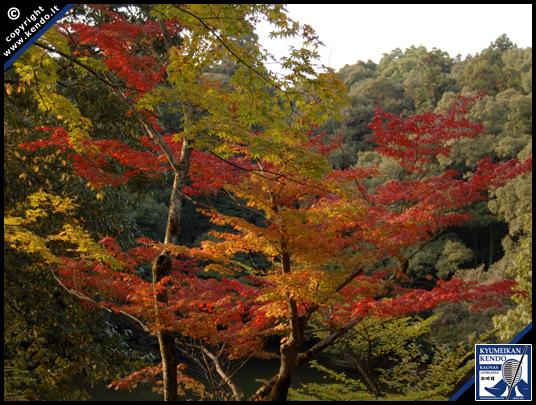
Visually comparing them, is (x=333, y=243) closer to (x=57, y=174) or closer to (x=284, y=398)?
(x=284, y=398)

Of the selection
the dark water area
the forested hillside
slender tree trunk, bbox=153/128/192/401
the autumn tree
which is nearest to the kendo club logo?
the forested hillside

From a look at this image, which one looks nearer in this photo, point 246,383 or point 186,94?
point 186,94

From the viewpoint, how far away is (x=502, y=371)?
379cm

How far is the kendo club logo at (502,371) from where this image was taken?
3.71m

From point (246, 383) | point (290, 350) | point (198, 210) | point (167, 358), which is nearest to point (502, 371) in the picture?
point (290, 350)

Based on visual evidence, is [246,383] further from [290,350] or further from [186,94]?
[186,94]

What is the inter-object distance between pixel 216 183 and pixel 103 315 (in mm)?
2453

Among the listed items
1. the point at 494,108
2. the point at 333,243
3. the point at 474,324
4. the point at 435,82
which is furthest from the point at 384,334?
the point at 435,82

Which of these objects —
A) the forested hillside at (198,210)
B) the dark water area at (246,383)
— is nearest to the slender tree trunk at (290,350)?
the forested hillside at (198,210)

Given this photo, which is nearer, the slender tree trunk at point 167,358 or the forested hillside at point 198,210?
the forested hillside at point 198,210

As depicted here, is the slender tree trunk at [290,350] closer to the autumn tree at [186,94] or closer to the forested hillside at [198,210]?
the forested hillside at [198,210]

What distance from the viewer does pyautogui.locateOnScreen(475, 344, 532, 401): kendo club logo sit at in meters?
3.71

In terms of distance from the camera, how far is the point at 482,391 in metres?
3.76

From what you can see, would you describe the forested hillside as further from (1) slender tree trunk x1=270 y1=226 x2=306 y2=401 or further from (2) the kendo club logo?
(2) the kendo club logo
